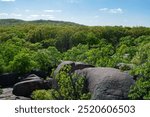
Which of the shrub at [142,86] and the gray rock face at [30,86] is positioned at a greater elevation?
the shrub at [142,86]

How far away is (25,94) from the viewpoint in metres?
40.0

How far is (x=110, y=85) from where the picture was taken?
69.8ft

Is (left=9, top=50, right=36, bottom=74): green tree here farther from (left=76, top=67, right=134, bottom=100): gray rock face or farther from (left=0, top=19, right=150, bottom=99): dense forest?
(left=76, top=67, right=134, bottom=100): gray rock face

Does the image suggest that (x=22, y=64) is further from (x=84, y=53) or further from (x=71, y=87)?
(x=71, y=87)

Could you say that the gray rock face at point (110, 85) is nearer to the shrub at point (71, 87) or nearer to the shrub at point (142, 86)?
the shrub at point (142, 86)

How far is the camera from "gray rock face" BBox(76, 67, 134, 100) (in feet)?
68.4

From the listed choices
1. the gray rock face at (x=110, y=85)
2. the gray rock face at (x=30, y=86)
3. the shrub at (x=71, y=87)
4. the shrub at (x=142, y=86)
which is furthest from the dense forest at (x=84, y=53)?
the gray rock face at (x=30, y=86)

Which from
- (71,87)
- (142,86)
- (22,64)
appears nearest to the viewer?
(142,86)

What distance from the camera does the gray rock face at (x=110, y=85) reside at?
20859 mm

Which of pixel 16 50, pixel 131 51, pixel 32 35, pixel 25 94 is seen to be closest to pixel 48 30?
pixel 32 35

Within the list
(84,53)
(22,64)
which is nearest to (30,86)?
(22,64)

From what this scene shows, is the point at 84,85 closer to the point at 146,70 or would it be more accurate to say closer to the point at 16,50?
the point at 146,70

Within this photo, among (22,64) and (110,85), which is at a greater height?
(110,85)

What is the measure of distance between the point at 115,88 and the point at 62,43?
3001 inches
